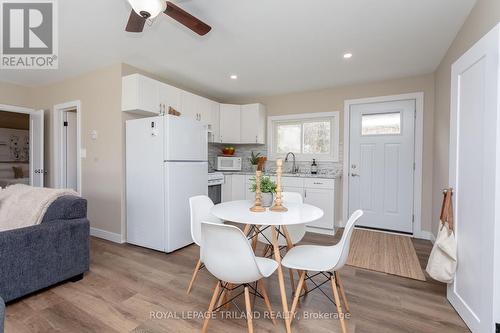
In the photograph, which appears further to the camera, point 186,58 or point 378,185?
point 378,185

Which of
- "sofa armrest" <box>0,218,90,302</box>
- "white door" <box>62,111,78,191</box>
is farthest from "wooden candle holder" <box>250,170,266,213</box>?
"white door" <box>62,111,78,191</box>

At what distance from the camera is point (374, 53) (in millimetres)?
2830

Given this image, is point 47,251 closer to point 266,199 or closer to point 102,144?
point 102,144

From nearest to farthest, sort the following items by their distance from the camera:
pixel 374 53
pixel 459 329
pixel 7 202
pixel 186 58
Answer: pixel 459 329
pixel 7 202
pixel 374 53
pixel 186 58

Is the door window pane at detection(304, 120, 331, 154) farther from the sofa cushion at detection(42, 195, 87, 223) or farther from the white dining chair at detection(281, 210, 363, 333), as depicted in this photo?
the sofa cushion at detection(42, 195, 87, 223)

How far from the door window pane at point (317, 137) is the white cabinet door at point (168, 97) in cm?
228

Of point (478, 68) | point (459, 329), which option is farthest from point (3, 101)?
point (459, 329)

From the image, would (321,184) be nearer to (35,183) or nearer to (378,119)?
(378,119)

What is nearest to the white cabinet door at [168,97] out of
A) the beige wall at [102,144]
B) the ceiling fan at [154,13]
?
the beige wall at [102,144]

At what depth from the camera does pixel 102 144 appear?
3311mm

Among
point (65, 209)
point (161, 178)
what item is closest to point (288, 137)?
point (161, 178)

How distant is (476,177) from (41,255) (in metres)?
3.27

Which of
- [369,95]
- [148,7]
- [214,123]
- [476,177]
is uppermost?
[369,95]

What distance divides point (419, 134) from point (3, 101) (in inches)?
256
